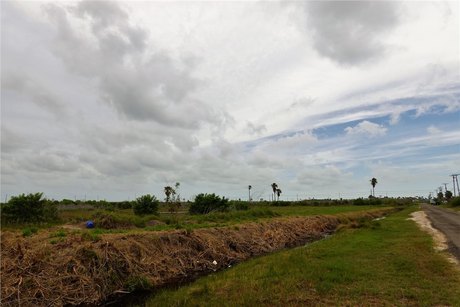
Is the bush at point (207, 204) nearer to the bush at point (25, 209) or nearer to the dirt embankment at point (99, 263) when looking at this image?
the bush at point (25, 209)

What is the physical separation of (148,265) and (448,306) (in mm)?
11952

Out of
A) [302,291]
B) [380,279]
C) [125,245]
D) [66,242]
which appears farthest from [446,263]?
[66,242]

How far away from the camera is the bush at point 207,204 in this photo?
46.7m

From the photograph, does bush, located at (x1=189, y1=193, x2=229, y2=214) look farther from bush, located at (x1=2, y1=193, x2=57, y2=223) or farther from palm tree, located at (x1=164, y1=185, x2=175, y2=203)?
bush, located at (x1=2, y1=193, x2=57, y2=223)

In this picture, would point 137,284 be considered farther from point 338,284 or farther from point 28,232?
point 28,232

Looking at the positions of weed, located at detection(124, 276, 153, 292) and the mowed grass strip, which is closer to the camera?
the mowed grass strip

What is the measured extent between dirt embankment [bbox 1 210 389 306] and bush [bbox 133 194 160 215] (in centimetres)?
2040

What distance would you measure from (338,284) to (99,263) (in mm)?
9522

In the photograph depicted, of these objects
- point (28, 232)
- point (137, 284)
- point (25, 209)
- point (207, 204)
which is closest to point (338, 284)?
point (137, 284)

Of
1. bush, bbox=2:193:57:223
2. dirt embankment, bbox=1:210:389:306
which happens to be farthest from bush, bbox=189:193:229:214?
dirt embankment, bbox=1:210:389:306

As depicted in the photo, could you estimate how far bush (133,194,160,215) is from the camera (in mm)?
40906

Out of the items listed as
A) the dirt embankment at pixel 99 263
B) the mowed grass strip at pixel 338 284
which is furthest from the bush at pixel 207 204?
the mowed grass strip at pixel 338 284

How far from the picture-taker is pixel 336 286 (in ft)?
36.8

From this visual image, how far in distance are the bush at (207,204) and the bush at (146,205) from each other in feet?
22.1
